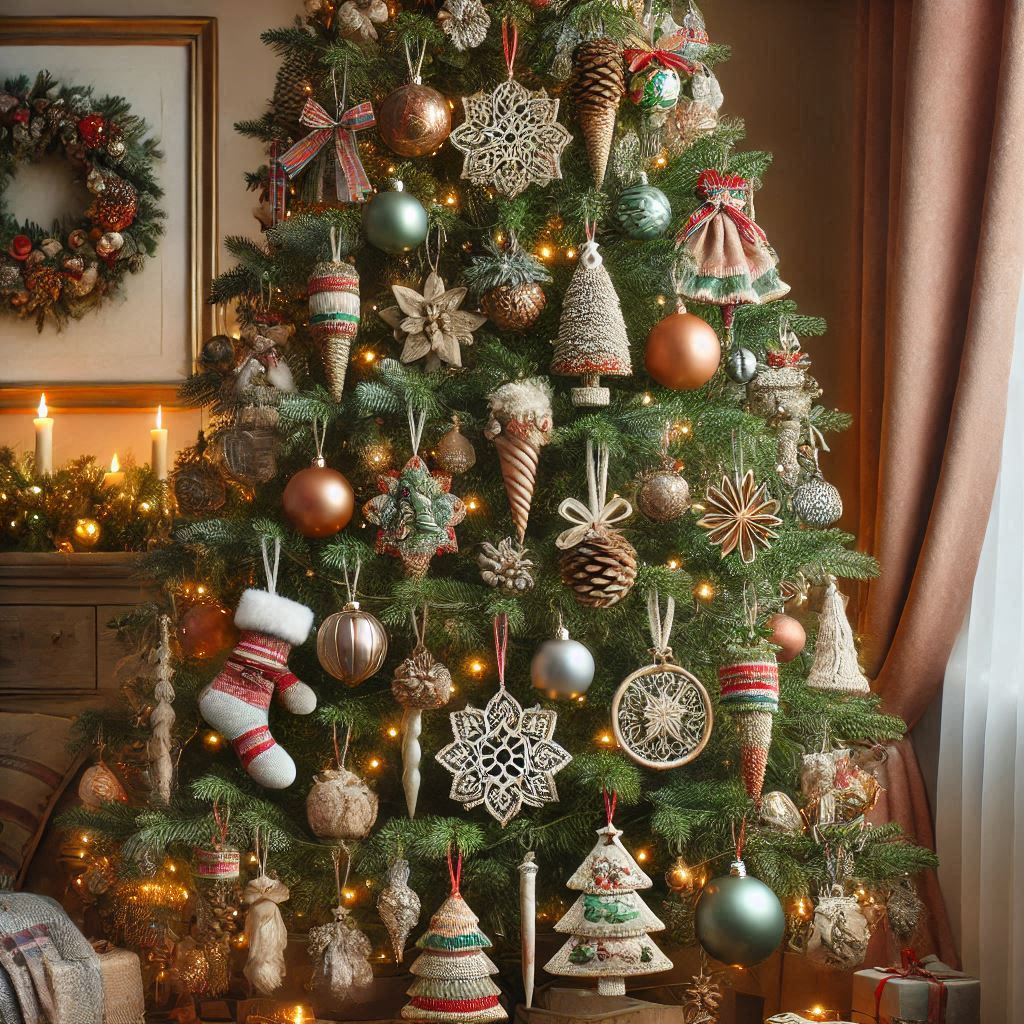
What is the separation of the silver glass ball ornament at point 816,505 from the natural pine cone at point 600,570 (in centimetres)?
41

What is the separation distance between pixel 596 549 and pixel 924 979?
0.89 metres

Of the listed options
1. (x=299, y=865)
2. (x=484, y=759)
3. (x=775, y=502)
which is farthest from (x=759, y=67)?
(x=299, y=865)

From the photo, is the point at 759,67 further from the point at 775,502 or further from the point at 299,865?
the point at 299,865

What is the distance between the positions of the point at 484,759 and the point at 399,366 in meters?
0.61

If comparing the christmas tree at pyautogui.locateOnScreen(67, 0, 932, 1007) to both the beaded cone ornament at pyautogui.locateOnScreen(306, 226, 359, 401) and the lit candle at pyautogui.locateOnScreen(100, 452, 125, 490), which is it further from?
the lit candle at pyautogui.locateOnScreen(100, 452, 125, 490)

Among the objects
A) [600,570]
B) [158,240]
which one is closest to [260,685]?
[600,570]

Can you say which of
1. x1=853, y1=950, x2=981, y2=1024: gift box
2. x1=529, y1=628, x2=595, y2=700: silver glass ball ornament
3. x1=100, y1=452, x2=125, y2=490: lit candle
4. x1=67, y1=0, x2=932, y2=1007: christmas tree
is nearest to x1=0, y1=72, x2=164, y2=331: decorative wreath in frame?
x1=100, y1=452, x2=125, y2=490: lit candle

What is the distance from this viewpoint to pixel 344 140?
1.79m

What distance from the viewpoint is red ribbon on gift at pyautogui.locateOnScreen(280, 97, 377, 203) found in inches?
70.0

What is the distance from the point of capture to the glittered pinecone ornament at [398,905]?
5.28 ft

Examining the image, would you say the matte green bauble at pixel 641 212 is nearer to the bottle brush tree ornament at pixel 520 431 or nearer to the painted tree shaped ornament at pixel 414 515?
the bottle brush tree ornament at pixel 520 431

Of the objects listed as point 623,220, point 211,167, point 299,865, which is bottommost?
point 299,865

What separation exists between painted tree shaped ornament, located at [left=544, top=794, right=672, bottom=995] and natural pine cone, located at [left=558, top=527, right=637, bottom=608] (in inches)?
12.6

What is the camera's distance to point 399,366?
1731 millimetres
